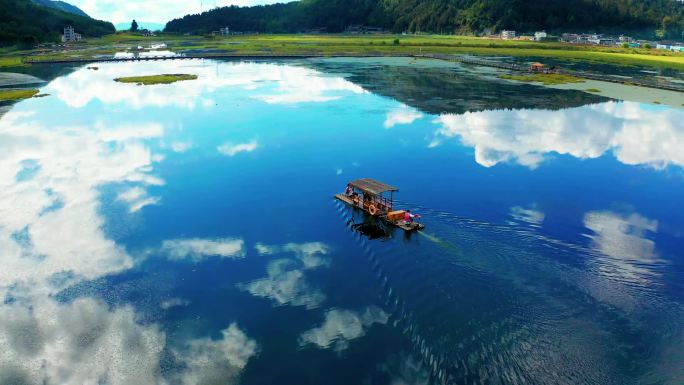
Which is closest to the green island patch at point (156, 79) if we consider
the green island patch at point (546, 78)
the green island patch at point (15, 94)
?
the green island patch at point (15, 94)

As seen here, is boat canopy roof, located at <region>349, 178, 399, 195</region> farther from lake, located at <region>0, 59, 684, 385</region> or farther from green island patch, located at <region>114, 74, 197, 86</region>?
green island patch, located at <region>114, 74, 197, 86</region>

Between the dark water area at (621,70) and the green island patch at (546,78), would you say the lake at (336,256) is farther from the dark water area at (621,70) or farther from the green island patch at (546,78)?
the dark water area at (621,70)

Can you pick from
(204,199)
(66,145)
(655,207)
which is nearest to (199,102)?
(66,145)

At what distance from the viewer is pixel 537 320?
20906 mm

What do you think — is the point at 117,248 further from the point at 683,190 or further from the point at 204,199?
the point at 683,190

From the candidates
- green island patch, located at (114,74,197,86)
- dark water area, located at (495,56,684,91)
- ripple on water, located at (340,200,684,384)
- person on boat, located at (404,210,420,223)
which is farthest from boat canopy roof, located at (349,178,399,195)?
dark water area, located at (495,56,684,91)

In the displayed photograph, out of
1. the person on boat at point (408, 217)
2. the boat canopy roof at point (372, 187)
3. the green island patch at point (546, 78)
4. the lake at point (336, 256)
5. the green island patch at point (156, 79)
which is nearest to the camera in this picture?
the lake at point (336, 256)

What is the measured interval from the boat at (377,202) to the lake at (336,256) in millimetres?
902

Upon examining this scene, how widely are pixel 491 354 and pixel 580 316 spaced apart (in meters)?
5.35

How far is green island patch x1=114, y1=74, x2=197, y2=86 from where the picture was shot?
9688 centimetres

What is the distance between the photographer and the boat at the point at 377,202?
3006 centimetres

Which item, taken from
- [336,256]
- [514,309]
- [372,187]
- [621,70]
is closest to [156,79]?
[372,187]

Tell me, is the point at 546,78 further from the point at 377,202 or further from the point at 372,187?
the point at 372,187

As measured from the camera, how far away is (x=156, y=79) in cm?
9912
